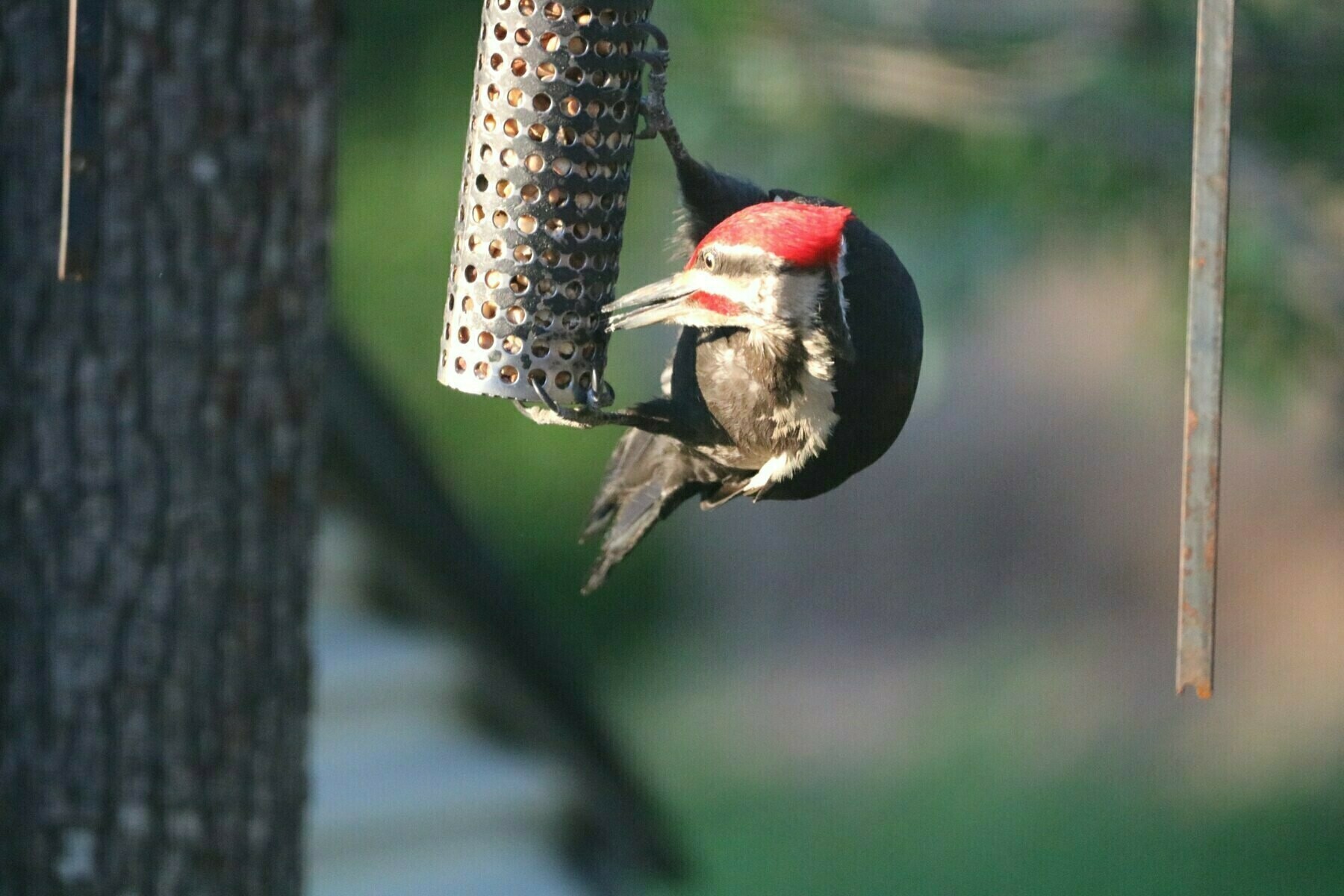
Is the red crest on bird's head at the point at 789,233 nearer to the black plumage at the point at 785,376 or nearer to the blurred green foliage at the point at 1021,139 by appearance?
the black plumage at the point at 785,376

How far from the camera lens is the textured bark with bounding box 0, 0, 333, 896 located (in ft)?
7.11

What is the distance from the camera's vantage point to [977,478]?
8828 mm

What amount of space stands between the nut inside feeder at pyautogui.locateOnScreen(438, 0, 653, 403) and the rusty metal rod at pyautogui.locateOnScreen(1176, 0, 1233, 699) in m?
0.66

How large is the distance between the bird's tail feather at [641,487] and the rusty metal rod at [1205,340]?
0.78 metres

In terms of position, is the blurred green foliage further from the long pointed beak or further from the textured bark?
the long pointed beak

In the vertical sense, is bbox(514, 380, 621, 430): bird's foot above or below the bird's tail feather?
above

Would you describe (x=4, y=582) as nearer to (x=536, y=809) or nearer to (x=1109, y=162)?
(x=536, y=809)

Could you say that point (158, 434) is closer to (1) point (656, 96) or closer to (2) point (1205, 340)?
(1) point (656, 96)

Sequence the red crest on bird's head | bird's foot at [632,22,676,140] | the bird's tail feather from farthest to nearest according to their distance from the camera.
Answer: the bird's tail feather, bird's foot at [632,22,676,140], the red crest on bird's head

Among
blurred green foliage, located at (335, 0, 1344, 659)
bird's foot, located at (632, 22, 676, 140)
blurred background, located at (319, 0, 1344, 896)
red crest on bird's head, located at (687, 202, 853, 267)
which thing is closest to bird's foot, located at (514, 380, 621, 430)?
red crest on bird's head, located at (687, 202, 853, 267)

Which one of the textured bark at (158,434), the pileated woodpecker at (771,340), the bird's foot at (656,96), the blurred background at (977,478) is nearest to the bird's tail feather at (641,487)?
the pileated woodpecker at (771,340)

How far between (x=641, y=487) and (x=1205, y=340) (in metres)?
1.04

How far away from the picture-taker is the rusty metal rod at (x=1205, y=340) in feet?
3.99

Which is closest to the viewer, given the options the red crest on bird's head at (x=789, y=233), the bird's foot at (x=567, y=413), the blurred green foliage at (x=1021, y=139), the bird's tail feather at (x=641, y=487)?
the red crest on bird's head at (x=789, y=233)
